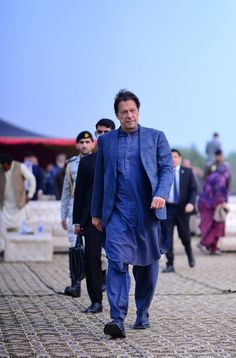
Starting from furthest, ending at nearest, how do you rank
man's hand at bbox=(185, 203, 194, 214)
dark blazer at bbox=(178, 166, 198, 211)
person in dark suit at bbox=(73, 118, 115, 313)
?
dark blazer at bbox=(178, 166, 198, 211) → man's hand at bbox=(185, 203, 194, 214) → person in dark suit at bbox=(73, 118, 115, 313)

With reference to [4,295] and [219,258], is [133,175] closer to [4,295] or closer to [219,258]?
[4,295]

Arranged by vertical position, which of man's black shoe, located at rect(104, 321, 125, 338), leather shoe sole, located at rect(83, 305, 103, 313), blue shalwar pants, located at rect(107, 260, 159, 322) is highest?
blue shalwar pants, located at rect(107, 260, 159, 322)

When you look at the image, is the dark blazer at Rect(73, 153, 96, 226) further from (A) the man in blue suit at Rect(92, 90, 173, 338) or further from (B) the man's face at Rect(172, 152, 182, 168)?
(B) the man's face at Rect(172, 152, 182, 168)

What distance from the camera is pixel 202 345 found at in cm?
671

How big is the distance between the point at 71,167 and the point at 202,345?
3.87 metres

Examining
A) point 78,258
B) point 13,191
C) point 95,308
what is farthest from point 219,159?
point 95,308

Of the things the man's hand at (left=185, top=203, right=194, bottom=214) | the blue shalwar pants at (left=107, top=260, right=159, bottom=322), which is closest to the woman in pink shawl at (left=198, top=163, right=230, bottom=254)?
the man's hand at (left=185, top=203, right=194, bottom=214)

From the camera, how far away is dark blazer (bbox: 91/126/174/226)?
730 centimetres

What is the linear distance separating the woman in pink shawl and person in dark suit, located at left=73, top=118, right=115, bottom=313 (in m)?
9.48

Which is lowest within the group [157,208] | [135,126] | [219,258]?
[219,258]

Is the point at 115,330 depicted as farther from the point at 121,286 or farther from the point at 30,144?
the point at 30,144

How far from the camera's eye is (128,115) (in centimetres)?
739

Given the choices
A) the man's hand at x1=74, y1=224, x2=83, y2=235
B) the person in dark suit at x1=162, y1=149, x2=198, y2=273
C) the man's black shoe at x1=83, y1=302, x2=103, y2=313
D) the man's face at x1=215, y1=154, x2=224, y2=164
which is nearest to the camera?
the man's black shoe at x1=83, y1=302, x2=103, y2=313

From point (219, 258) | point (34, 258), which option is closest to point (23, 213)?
point (34, 258)
